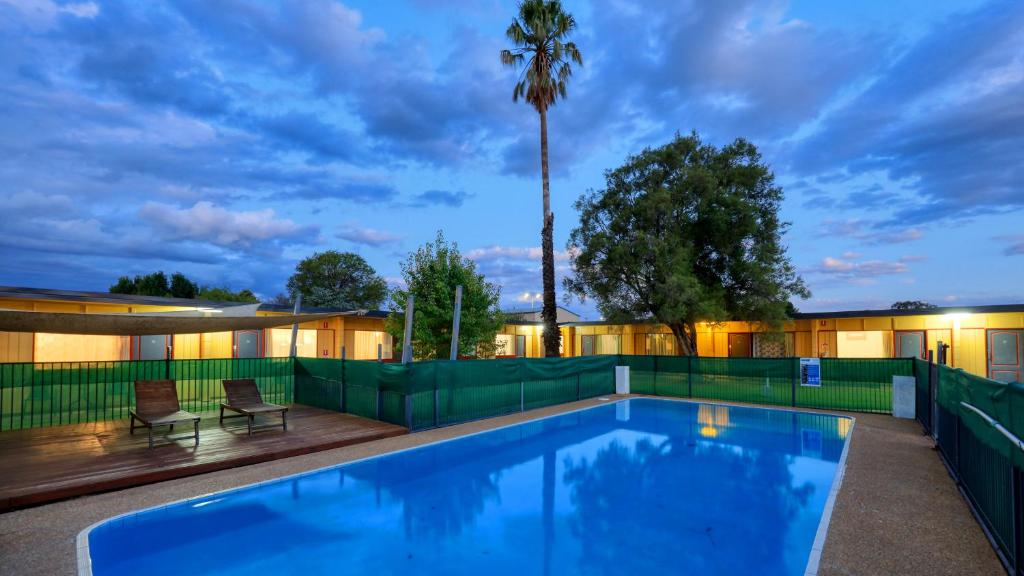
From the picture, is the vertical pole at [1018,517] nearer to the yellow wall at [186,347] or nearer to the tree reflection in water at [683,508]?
the tree reflection in water at [683,508]

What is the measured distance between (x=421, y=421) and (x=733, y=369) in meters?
11.0

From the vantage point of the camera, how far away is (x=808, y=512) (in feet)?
21.2

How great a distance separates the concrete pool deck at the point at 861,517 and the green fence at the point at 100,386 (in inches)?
229

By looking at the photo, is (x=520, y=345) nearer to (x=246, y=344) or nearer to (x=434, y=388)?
(x=246, y=344)

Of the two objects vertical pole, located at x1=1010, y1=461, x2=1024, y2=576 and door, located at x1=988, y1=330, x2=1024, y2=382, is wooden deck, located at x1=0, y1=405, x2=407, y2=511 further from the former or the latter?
door, located at x1=988, y1=330, x2=1024, y2=382

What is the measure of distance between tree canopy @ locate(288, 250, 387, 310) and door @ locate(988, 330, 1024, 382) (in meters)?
46.7

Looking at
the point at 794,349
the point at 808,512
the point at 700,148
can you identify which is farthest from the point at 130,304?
the point at 794,349

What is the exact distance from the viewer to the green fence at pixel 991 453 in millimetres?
4172

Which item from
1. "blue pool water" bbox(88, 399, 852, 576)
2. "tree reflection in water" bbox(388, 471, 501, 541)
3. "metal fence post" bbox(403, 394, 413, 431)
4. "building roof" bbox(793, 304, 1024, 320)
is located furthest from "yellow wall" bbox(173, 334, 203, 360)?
"building roof" bbox(793, 304, 1024, 320)

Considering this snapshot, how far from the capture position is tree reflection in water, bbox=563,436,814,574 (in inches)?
202

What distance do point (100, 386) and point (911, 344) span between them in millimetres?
31036

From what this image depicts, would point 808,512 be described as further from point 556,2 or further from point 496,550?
point 556,2

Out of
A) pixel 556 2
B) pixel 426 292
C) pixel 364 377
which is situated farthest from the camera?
pixel 556 2

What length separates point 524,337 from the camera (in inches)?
1261
